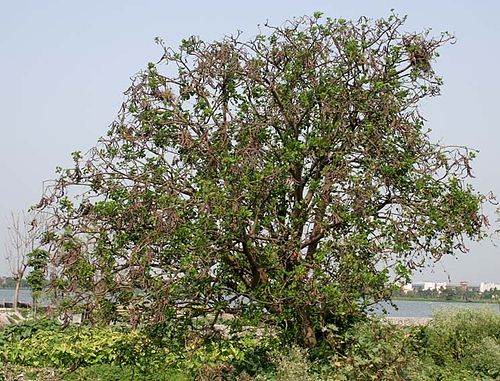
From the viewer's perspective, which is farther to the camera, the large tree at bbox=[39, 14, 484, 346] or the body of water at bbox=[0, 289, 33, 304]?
the body of water at bbox=[0, 289, 33, 304]

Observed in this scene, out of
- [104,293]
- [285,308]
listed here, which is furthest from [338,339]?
[104,293]

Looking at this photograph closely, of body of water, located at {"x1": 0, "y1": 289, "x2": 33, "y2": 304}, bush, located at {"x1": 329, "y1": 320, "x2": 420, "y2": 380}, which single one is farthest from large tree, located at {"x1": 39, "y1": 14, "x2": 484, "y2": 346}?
body of water, located at {"x1": 0, "y1": 289, "x2": 33, "y2": 304}

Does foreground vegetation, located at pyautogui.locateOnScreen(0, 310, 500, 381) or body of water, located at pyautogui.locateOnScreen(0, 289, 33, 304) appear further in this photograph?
body of water, located at pyautogui.locateOnScreen(0, 289, 33, 304)

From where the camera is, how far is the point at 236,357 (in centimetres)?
947

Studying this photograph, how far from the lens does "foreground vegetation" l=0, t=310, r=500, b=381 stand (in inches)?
344

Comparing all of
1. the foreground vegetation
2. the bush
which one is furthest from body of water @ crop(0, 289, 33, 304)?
the bush

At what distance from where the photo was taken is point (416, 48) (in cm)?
957

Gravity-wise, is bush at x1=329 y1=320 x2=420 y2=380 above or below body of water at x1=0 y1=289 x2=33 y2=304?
below

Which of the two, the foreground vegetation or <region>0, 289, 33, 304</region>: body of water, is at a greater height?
<region>0, 289, 33, 304</region>: body of water

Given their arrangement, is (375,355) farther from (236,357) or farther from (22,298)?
(22,298)

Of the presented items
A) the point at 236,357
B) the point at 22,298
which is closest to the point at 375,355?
the point at 236,357

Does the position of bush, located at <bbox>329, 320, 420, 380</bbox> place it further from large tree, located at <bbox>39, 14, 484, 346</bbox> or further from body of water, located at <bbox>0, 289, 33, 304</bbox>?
body of water, located at <bbox>0, 289, 33, 304</bbox>

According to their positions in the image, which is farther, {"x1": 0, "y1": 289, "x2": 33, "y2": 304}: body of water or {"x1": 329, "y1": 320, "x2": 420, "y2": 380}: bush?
{"x1": 0, "y1": 289, "x2": 33, "y2": 304}: body of water

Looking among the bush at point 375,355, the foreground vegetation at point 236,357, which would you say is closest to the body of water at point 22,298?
the foreground vegetation at point 236,357
